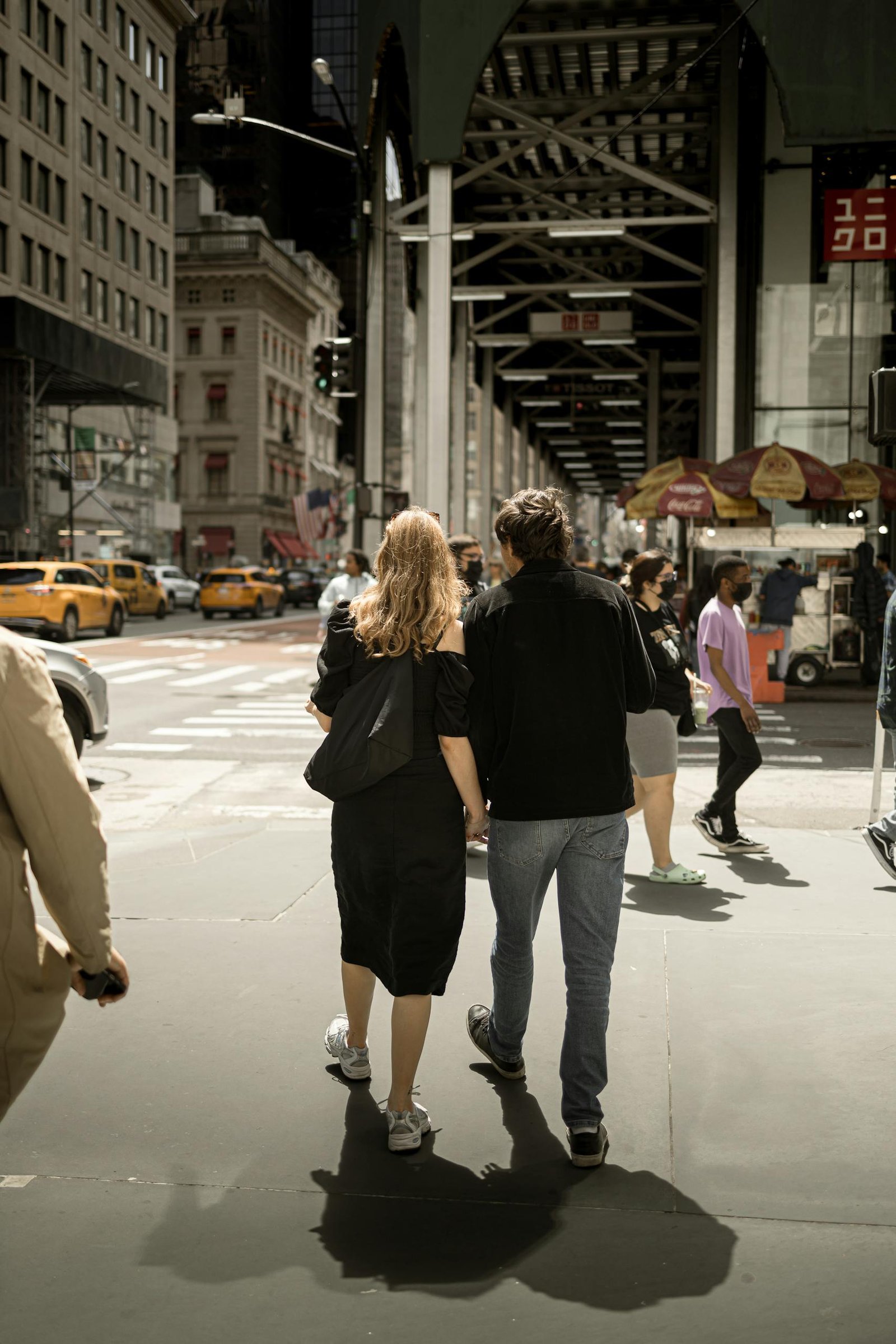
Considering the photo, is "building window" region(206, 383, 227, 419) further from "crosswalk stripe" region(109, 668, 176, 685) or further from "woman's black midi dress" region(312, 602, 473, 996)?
"woman's black midi dress" region(312, 602, 473, 996)

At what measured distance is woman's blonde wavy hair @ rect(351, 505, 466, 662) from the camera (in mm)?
4074

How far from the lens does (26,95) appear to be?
5291cm

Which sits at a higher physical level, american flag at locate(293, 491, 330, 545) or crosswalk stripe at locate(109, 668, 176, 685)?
american flag at locate(293, 491, 330, 545)

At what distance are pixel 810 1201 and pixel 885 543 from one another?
26.9 metres

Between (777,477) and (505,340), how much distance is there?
57.5 ft

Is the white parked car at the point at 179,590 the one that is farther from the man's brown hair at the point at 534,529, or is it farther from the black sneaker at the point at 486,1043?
the man's brown hair at the point at 534,529

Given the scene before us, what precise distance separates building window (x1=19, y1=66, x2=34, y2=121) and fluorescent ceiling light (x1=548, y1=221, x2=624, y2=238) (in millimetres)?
35762

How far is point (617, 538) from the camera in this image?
550ft

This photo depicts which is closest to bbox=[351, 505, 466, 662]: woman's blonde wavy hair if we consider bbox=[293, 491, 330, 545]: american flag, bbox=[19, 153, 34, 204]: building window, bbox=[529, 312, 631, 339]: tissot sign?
bbox=[529, 312, 631, 339]: tissot sign

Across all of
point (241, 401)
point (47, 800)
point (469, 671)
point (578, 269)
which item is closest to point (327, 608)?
point (469, 671)

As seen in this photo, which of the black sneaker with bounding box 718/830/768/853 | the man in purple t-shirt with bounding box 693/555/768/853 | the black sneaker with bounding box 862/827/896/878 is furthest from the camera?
the black sneaker with bounding box 718/830/768/853

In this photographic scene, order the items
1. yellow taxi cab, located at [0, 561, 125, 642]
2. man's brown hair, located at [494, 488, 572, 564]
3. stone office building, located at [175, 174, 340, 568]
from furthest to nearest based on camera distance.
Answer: stone office building, located at [175, 174, 340, 568] → yellow taxi cab, located at [0, 561, 125, 642] → man's brown hair, located at [494, 488, 572, 564]

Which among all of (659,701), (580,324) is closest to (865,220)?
(580,324)

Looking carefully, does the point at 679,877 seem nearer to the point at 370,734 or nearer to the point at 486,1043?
the point at 486,1043
